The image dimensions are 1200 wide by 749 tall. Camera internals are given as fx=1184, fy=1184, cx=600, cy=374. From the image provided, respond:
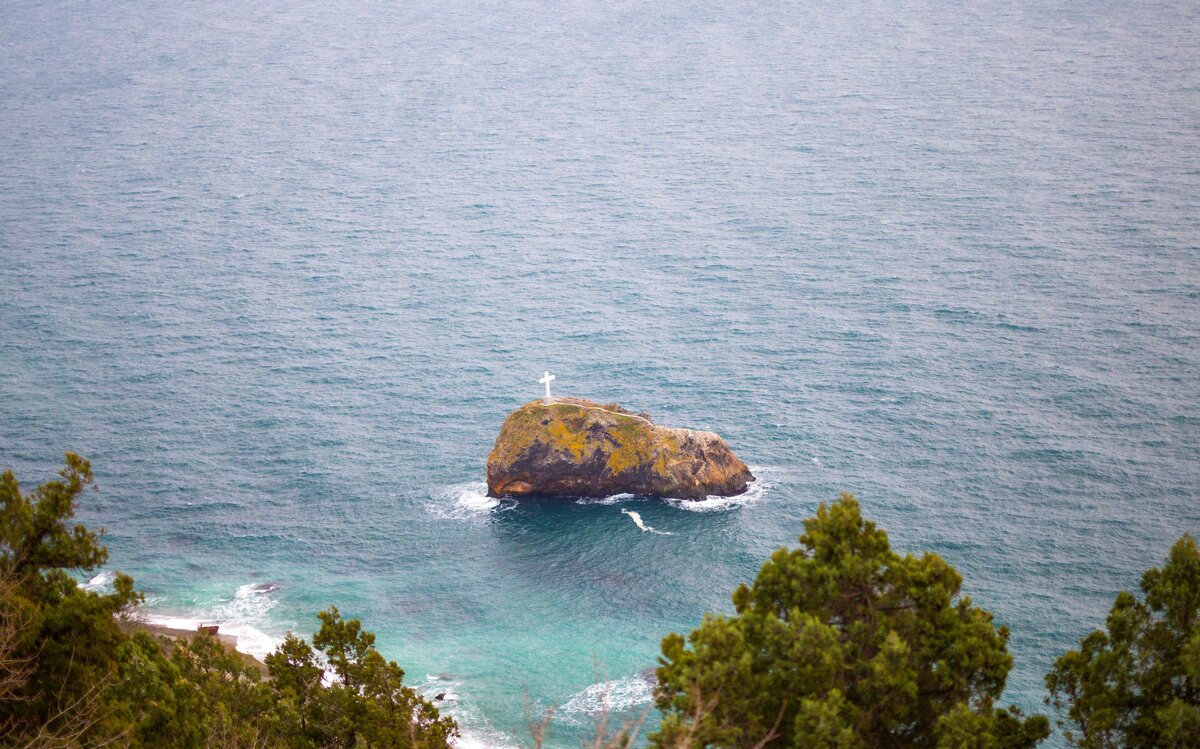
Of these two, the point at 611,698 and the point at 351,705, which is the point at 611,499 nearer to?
the point at 611,698

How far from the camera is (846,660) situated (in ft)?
128

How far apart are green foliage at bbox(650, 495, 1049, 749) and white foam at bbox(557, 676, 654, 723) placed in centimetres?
3482

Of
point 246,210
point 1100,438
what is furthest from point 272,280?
point 1100,438

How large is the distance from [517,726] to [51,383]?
230 feet

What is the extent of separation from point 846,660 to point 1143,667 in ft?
35.0

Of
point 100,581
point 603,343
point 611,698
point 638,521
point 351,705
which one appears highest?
point 603,343

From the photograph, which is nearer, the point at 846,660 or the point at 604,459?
the point at 846,660

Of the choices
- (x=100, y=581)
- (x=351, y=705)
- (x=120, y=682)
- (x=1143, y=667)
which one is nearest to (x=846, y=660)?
(x=1143, y=667)

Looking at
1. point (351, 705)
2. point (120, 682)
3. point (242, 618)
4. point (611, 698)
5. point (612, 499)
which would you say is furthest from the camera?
point (612, 499)

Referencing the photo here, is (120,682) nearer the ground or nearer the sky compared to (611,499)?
nearer the sky

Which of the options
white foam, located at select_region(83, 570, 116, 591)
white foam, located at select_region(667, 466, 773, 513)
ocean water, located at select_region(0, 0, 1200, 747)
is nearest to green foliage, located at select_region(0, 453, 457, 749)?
ocean water, located at select_region(0, 0, 1200, 747)

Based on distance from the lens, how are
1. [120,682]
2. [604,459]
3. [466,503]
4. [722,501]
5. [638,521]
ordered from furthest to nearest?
[466,503]
[604,459]
[722,501]
[638,521]
[120,682]

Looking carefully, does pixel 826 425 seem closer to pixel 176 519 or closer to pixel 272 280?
pixel 176 519

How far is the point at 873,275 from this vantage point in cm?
13588
